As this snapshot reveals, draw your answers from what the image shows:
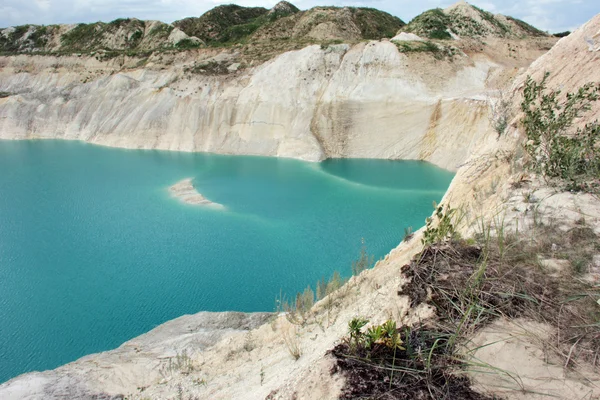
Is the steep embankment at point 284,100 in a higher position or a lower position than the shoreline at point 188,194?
higher

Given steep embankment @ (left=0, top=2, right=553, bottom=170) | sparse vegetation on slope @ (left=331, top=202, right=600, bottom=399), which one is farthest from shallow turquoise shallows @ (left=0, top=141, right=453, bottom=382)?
sparse vegetation on slope @ (left=331, top=202, right=600, bottom=399)

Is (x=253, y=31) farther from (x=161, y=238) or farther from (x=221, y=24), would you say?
(x=161, y=238)

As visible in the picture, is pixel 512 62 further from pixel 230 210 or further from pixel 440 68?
pixel 230 210

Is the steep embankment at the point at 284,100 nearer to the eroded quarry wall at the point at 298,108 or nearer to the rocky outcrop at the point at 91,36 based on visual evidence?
the eroded quarry wall at the point at 298,108

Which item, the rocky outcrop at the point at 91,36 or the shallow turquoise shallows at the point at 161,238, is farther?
the rocky outcrop at the point at 91,36

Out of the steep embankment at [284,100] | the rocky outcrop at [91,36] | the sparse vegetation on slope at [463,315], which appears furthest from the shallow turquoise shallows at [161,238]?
the rocky outcrop at [91,36]

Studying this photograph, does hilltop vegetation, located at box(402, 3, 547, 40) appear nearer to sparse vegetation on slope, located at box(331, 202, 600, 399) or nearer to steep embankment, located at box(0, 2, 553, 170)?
steep embankment, located at box(0, 2, 553, 170)

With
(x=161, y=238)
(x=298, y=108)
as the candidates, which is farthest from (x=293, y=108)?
(x=161, y=238)
